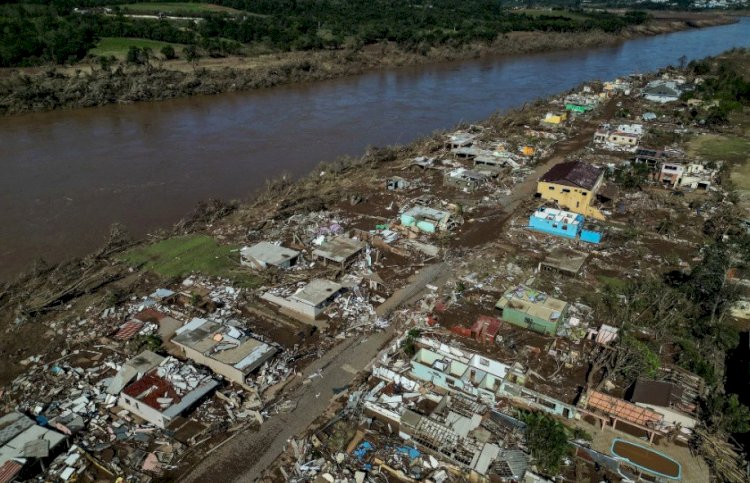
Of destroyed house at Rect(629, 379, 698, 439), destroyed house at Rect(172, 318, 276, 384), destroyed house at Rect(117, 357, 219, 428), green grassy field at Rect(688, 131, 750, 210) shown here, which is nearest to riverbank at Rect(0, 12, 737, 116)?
destroyed house at Rect(172, 318, 276, 384)

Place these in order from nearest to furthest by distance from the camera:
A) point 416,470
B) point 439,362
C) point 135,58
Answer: point 416,470
point 439,362
point 135,58

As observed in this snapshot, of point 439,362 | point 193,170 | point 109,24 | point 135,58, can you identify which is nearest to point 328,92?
point 135,58

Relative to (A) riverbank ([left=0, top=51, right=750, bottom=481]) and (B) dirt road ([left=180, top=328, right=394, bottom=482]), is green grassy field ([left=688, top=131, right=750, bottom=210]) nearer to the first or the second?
(A) riverbank ([left=0, top=51, right=750, bottom=481])

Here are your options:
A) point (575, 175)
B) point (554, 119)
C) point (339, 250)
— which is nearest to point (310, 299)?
point (339, 250)

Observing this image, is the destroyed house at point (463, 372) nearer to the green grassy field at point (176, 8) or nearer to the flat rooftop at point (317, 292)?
the flat rooftop at point (317, 292)

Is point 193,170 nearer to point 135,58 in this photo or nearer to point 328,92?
point 328,92

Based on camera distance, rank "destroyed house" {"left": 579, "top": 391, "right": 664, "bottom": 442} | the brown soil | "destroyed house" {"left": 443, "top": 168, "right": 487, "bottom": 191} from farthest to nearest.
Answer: "destroyed house" {"left": 443, "top": 168, "right": 487, "bottom": 191}
"destroyed house" {"left": 579, "top": 391, "right": 664, "bottom": 442}
the brown soil
